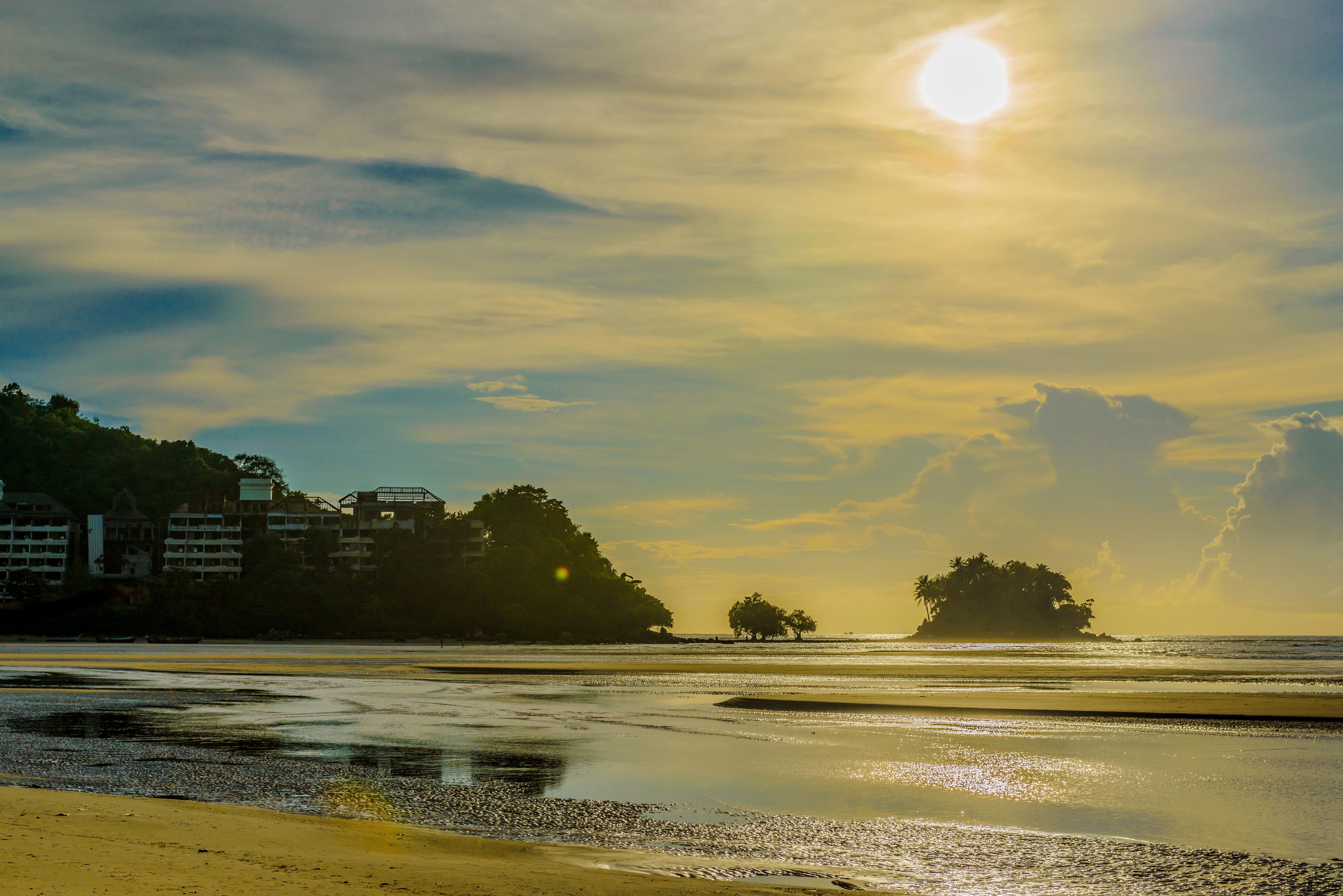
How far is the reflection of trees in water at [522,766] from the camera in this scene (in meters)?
18.3

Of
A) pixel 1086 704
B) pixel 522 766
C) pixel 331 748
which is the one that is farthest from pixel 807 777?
pixel 1086 704

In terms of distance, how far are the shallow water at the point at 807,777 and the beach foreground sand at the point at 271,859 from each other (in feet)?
3.42

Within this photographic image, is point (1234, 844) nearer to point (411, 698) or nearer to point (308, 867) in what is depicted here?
point (308, 867)

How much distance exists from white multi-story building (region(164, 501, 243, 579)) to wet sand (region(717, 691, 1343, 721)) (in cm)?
17047

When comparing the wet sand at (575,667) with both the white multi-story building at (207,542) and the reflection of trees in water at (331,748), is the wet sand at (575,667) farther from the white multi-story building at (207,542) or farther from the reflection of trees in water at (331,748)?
the white multi-story building at (207,542)

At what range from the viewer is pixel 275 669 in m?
61.8

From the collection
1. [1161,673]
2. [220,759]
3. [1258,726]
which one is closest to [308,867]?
[220,759]

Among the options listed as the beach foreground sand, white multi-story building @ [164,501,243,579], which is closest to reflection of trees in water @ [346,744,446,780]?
the beach foreground sand

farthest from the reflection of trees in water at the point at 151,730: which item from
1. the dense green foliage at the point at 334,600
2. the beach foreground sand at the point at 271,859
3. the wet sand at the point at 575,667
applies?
the dense green foliage at the point at 334,600

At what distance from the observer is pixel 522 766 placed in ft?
66.9

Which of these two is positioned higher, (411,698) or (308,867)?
(308,867)

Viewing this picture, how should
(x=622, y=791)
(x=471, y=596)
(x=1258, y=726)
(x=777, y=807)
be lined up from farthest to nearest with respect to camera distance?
(x=471, y=596), (x=1258, y=726), (x=622, y=791), (x=777, y=807)

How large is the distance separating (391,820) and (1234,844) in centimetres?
1168

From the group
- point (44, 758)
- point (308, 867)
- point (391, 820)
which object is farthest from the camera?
point (44, 758)
